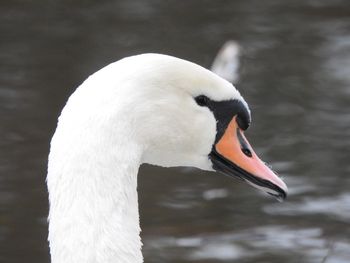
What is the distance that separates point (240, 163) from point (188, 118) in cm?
29

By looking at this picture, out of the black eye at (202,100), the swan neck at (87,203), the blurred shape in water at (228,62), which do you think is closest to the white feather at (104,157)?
the swan neck at (87,203)

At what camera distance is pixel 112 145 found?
3430mm

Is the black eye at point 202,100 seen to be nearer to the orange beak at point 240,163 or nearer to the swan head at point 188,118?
the swan head at point 188,118

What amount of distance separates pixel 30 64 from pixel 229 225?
9.02 ft

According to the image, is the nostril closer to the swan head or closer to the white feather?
the swan head

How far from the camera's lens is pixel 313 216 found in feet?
23.2

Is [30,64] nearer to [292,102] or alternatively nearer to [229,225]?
[292,102]

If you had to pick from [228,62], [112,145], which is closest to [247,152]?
[112,145]

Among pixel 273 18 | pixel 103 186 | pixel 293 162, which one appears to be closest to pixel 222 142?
pixel 103 186

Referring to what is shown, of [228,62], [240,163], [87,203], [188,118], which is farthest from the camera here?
[228,62]

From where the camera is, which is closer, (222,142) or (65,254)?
(65,254)

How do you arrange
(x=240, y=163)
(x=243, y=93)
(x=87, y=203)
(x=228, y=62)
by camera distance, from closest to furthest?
1. (x=87, y=203)
2. (x=240, y=163)
3. (x=243, y=93)
4. (x=228, y=62)

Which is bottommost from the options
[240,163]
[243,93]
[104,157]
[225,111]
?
[104,157]

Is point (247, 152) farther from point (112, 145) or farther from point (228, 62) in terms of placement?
point (228, 62)
